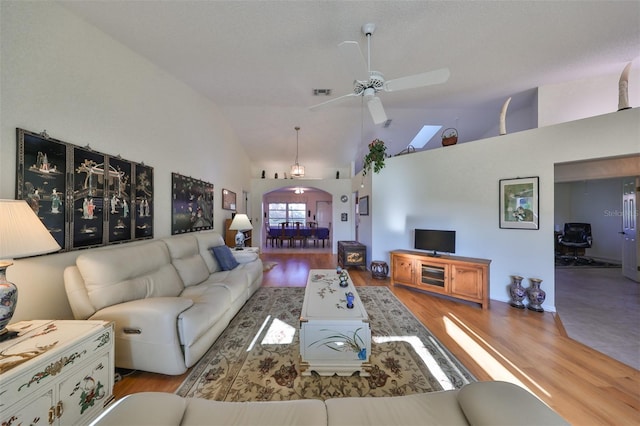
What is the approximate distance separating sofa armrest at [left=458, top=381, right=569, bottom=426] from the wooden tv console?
2587mm

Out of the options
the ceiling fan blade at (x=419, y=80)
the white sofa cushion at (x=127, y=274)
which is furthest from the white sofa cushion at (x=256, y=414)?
the ceiling fan blade at (x=419, y=80)

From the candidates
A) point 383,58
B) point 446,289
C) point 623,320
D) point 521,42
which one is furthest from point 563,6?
point 623,320

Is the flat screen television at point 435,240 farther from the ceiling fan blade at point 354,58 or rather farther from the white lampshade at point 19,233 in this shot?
the white lampshade at point 19,233

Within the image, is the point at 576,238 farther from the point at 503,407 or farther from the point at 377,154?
the point at 503,407

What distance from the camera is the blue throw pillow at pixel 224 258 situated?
323cm

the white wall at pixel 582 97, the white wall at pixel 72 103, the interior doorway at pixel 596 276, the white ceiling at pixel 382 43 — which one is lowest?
the interior doorway at pixel 596 276

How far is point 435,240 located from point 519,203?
123cm

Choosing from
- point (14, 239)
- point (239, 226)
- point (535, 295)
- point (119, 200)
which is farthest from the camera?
point (239, 226)

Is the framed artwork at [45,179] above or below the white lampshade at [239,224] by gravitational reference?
above

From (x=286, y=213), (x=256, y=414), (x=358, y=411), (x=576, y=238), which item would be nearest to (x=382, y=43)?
(x=358, y=411)

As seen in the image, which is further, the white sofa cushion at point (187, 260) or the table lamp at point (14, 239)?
the white sofa cushion at point (187, 260)

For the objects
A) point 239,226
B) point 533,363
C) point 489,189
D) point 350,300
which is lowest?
point 533,363

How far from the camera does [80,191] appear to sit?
6.20 feet

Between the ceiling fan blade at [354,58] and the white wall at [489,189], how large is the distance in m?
2.33
